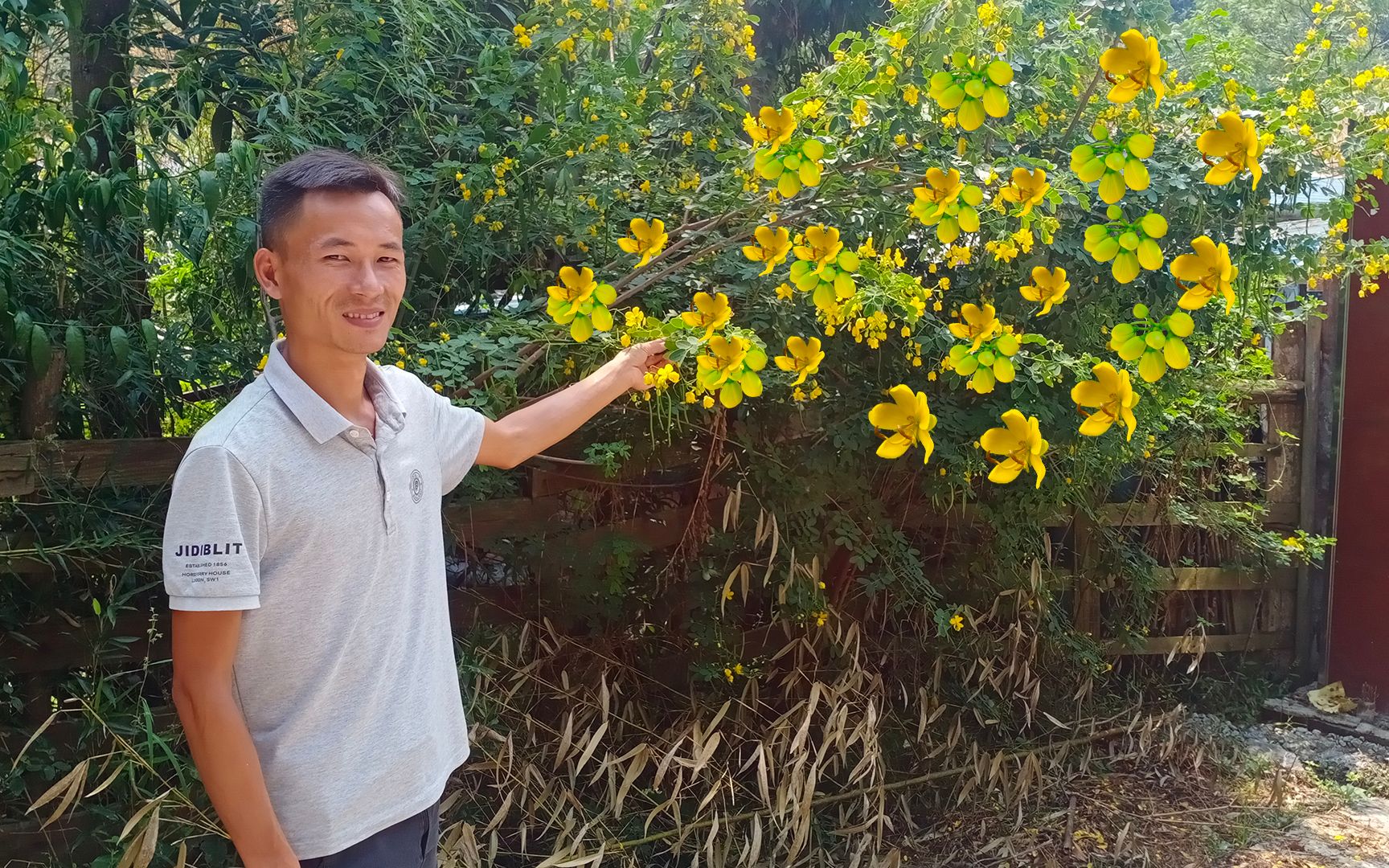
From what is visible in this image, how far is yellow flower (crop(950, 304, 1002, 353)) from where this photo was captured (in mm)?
1242

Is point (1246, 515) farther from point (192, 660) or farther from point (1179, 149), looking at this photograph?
point (192, 660)

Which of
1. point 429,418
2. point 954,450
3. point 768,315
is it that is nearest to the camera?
point 429,418

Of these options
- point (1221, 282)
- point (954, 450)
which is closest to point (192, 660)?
point (1221, 282)

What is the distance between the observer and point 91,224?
1.75 m

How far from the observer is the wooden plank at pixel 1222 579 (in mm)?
3387

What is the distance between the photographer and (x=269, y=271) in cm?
111

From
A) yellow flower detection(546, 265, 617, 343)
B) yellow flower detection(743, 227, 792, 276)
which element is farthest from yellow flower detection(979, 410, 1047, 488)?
yellow flower detection(546, 265, 617, 343)

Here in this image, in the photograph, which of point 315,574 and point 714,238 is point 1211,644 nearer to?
point 714,238

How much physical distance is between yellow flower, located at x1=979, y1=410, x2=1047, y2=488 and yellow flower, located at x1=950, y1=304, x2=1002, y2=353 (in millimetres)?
188

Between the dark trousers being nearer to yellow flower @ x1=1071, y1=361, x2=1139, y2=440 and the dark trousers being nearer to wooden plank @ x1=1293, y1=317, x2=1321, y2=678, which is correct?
yellow flower @ x1=1071, y1=361, x2=1139, y2=440

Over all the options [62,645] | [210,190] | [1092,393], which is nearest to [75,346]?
[210,190]

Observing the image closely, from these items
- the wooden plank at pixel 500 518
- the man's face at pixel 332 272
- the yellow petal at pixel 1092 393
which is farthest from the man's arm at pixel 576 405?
the wooden plank at pixel 500 518

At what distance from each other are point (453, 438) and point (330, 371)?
27 cm

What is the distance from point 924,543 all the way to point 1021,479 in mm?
369
